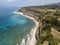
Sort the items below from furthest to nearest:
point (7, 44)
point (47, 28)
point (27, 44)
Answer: point (47, 28)
point (7, 44)
point (27, 44)

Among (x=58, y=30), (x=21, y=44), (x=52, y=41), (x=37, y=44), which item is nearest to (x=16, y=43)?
(x=21, y=44)

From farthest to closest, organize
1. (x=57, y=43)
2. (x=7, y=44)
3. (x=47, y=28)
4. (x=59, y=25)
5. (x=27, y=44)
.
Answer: (x=59, y=25) → (x=47, y=28) → (x=7, y=44) → (x=27, y=44) → (x=57, y=43)

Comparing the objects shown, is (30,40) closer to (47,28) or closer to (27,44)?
(27,44)

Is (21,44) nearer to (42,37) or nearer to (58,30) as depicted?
(42,37)

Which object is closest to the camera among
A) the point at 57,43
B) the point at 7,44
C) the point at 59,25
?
the point at 57,43

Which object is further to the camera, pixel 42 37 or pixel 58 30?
pixel 58 30

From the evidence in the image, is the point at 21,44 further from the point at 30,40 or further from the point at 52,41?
the point at 52,41

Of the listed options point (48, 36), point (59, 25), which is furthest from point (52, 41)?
point (59, 25)

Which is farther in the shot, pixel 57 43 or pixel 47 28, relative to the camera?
pixel 47 28
